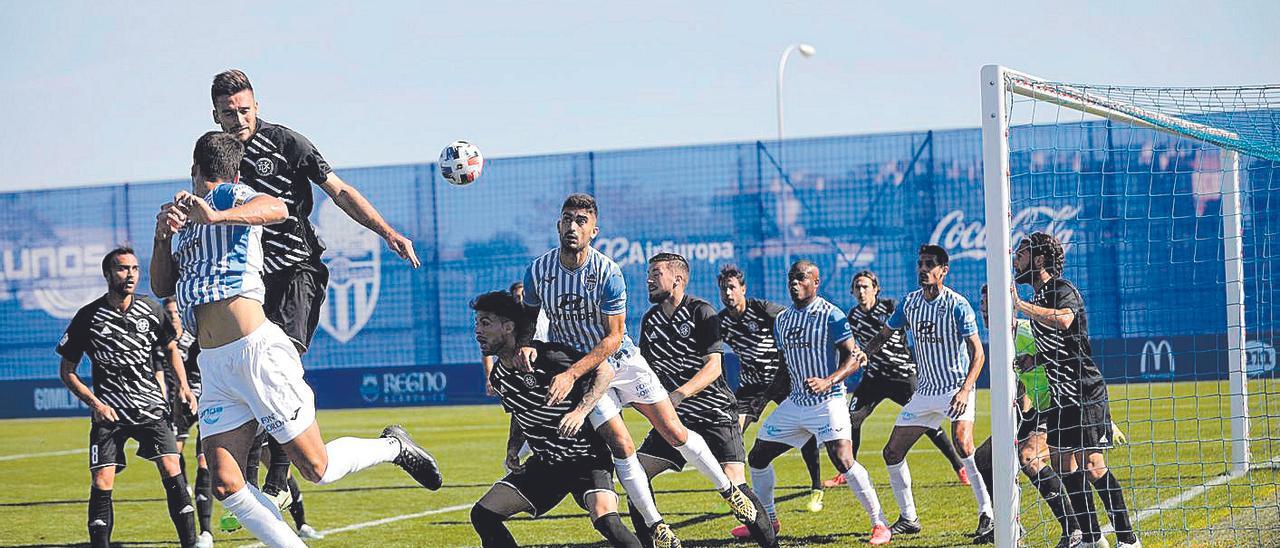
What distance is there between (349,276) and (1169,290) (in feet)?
49.2

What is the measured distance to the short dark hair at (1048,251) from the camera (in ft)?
24.0

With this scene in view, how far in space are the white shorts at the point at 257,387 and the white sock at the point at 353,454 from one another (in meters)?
0.23

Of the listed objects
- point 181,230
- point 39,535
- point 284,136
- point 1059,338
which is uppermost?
point 284,136

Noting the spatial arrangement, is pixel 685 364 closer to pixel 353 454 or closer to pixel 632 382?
pixel 632 382

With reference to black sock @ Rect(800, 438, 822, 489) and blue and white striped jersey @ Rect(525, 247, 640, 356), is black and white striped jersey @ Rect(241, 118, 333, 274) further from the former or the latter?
black sock @ Rect(800, 438, 822, 489)

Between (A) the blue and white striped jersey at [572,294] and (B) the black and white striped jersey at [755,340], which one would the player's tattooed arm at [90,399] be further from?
(B) the black and white striped jersey at [755,340]

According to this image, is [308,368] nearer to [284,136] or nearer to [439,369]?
[439,369]

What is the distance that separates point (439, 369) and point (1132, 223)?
12593 mm

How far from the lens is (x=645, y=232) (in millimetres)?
25594

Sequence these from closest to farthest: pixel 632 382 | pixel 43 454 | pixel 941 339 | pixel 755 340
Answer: pixel 632 382 < pixel 941 339 < pixel 755 340 < pixel 43 454

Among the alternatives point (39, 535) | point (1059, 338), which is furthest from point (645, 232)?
point (1059, 338)

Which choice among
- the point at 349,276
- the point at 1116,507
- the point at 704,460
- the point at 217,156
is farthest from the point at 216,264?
the point at 349,276

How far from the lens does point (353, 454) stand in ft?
20.2

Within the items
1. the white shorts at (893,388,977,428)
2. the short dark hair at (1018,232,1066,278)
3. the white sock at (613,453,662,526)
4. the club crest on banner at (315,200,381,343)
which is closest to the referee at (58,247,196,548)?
the white sock at (613,453,662,526)
